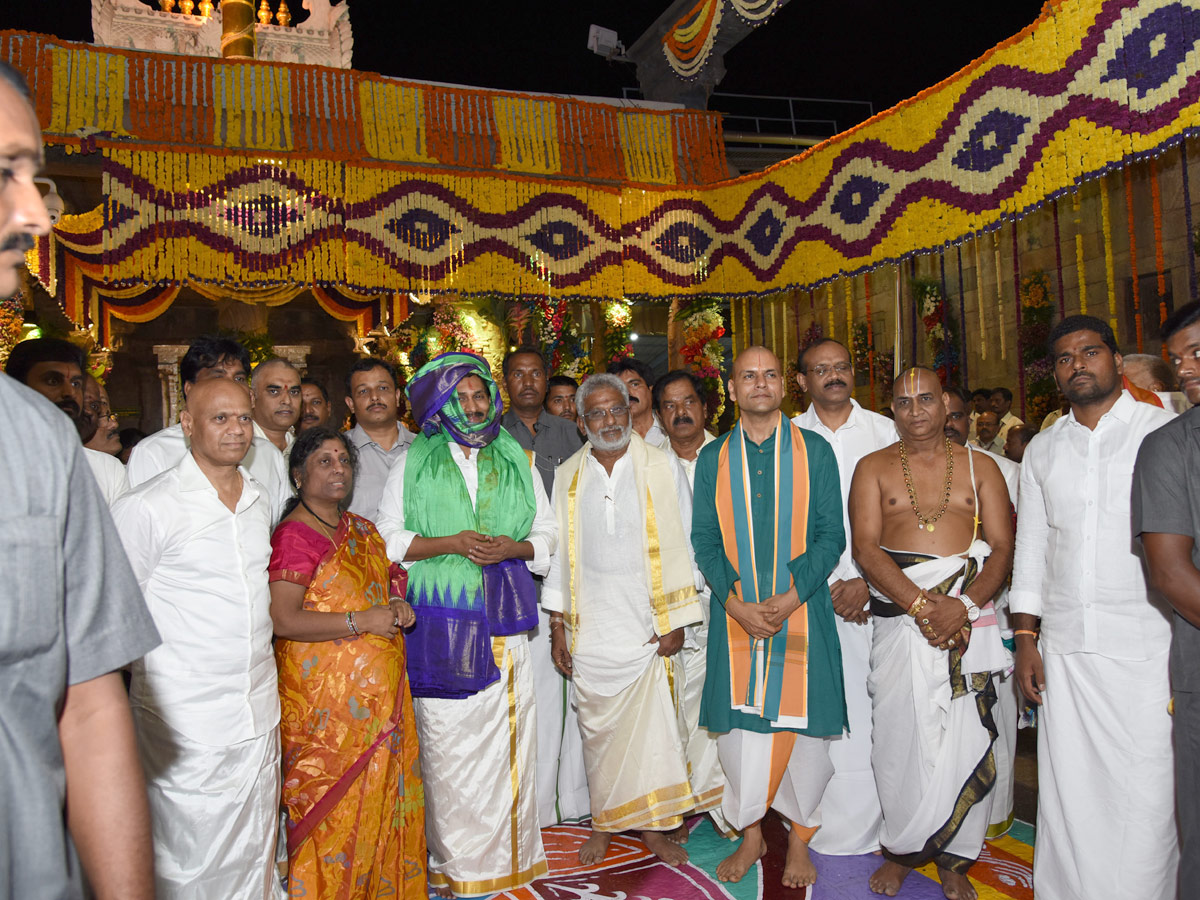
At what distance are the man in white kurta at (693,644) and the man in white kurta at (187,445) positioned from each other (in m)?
1.59

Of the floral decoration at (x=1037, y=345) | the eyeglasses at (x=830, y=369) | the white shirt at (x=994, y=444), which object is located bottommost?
the white shirt at (x=994, y=444)

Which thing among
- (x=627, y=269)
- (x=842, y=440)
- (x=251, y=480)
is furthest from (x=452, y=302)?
(x=251, y=480)

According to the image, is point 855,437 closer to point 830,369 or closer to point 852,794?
point 830,369

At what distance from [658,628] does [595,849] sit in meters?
0.89

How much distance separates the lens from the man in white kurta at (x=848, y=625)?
3.45m

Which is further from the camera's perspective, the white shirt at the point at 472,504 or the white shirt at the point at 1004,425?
the white shirt at the point at 1004,425

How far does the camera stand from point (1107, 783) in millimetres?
2740

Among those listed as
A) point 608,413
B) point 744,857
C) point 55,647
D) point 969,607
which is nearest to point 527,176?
point 608,413

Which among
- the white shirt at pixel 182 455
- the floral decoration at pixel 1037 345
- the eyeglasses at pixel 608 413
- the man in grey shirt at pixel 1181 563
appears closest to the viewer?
the man in grey shirt at pixel 1181 563

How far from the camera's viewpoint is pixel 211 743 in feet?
7.95

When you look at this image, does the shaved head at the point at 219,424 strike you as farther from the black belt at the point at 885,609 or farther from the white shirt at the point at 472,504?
the black belt at the point at 885,609

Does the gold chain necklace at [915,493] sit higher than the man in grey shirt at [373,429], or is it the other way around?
the man in grey shirt at [373,429]

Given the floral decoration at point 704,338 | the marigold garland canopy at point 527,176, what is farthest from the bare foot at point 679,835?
the floral decoration at point 704,338

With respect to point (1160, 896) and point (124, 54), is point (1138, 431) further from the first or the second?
point (124, 54)
